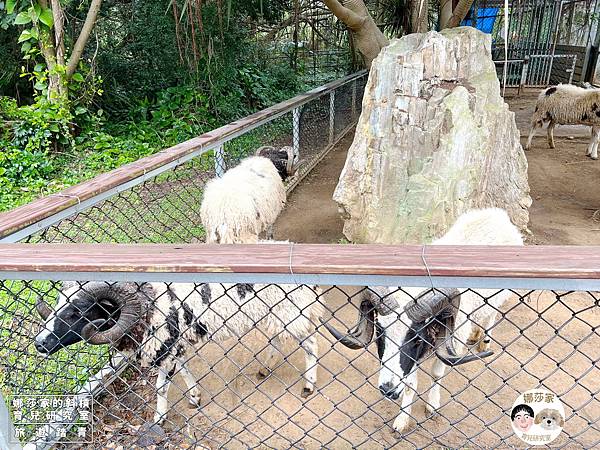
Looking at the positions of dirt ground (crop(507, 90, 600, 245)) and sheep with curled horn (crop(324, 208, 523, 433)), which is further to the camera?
dirt ground (crop(507, 90, 600, 245))

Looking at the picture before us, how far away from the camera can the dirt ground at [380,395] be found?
2.19 metres

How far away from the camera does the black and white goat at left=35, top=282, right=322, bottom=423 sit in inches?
79.0

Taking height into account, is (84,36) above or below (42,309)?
above

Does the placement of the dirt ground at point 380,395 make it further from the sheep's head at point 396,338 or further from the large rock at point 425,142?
the large rock at point 425,142

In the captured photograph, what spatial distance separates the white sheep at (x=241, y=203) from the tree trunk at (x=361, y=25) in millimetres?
2611

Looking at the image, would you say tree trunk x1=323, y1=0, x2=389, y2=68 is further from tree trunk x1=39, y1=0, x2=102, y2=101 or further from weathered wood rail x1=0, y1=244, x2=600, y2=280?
weathered wood rail x1=0, y1=244, x2=600, y2=280

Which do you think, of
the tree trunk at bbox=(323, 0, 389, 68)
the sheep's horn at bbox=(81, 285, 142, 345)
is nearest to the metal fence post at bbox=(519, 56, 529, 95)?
the tree trunk at bbox=(323, 0, 389, 68)

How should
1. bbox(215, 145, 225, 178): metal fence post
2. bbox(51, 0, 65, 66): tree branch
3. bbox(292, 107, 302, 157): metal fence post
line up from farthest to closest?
bbox(51, 0, 65, 66): tree branch, bbox(292, 107, 302, 157): metal fence post, bbox(215, 145, 225, 178): metal fence post

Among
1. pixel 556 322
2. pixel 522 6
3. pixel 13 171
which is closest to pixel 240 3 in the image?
pixel 13 171

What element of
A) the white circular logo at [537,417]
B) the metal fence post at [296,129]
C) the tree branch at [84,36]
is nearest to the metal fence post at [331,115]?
the metal fence post at [296,129]

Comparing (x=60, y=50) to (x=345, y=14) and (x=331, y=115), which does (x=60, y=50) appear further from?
(x=331, y=115)

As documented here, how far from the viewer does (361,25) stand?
240 inches


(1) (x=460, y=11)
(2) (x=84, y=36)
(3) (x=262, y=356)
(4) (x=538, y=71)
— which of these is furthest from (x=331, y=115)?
(4) (x=538, y=71)

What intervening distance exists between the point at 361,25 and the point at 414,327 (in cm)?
509
